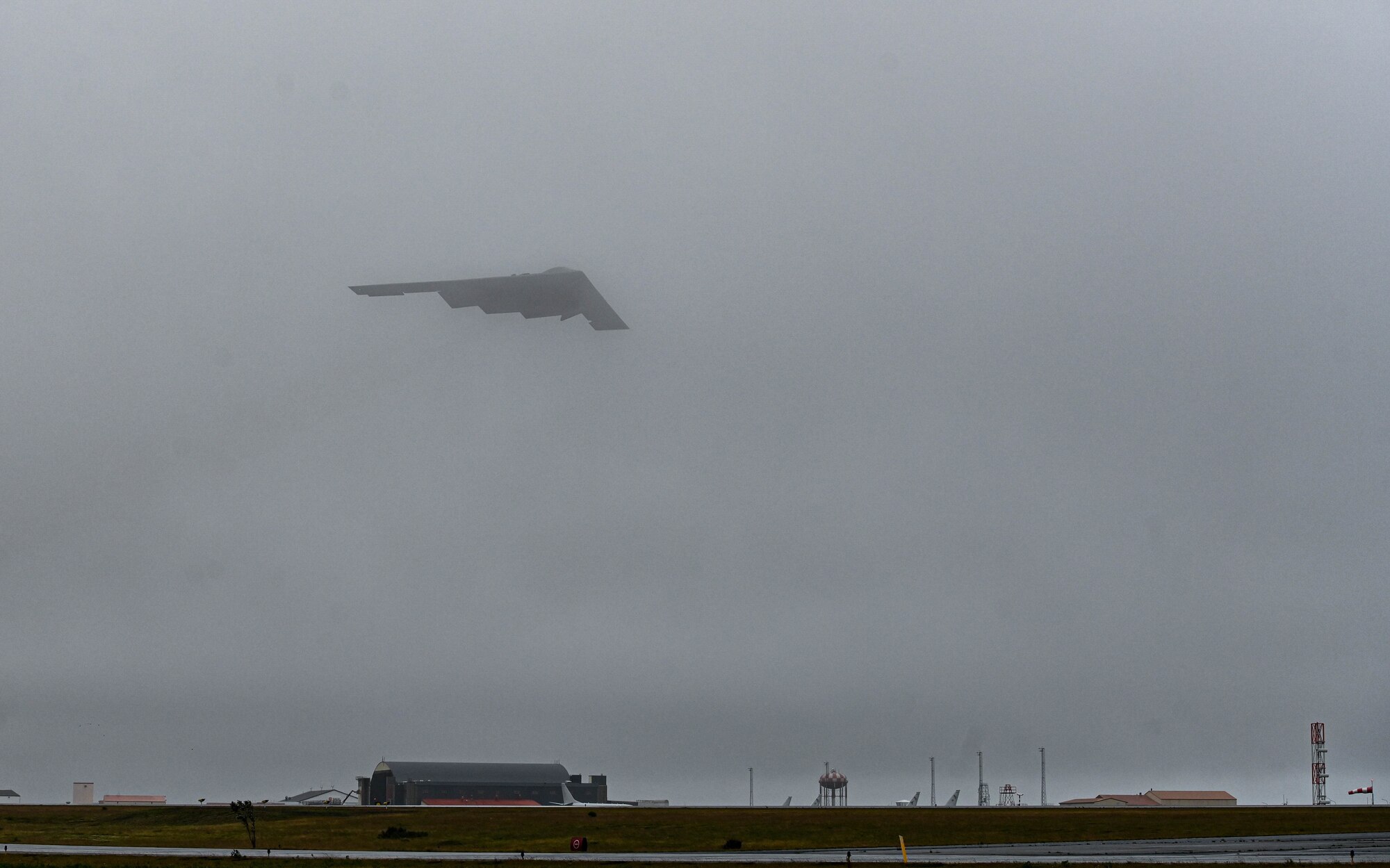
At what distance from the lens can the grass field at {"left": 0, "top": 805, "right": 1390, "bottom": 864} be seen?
2867 inches

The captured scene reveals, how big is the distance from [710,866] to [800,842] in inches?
815

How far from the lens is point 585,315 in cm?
7738

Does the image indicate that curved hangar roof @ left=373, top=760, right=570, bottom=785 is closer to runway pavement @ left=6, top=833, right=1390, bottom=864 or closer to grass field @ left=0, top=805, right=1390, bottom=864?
grass field @ left=0, top=805, right=1390, bottom=864

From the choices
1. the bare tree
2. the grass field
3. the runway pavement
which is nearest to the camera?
the runway pavement

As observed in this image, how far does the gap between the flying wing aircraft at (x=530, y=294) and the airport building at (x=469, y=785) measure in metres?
87.9

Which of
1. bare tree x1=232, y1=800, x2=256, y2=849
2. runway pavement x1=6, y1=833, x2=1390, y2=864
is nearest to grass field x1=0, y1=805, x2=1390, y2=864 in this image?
bare tree x1=232, y1=800, x2=256, y2=849

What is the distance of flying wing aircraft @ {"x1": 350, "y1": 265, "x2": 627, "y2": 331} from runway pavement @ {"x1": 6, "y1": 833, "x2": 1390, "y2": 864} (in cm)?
3173

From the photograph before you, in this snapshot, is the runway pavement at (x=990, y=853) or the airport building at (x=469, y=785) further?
the airport building at (x=469, y=785)

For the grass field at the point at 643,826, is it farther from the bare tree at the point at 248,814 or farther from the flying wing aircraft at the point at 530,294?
the flying wing aircraft at the point at 530,294

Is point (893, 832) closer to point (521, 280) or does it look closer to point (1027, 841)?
point (1027, 841)

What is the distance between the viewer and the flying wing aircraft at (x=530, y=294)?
244 feet

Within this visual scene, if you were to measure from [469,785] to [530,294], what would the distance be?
3878 inches

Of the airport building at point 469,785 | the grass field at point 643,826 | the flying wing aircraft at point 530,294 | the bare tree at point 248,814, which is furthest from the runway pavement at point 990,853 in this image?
the airport building at point 469,785

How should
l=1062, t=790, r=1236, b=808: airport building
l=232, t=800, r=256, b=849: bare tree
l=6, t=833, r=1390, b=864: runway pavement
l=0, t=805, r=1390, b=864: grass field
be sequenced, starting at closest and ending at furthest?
l=6, t=833, r=1390, b=864: runway pavement, l=232, t=800, r=256, b=849: bare tree, l=0, t=805, r=1390, b=864: grass field, l=1062, t=790, r=1236, b=808: airport building
